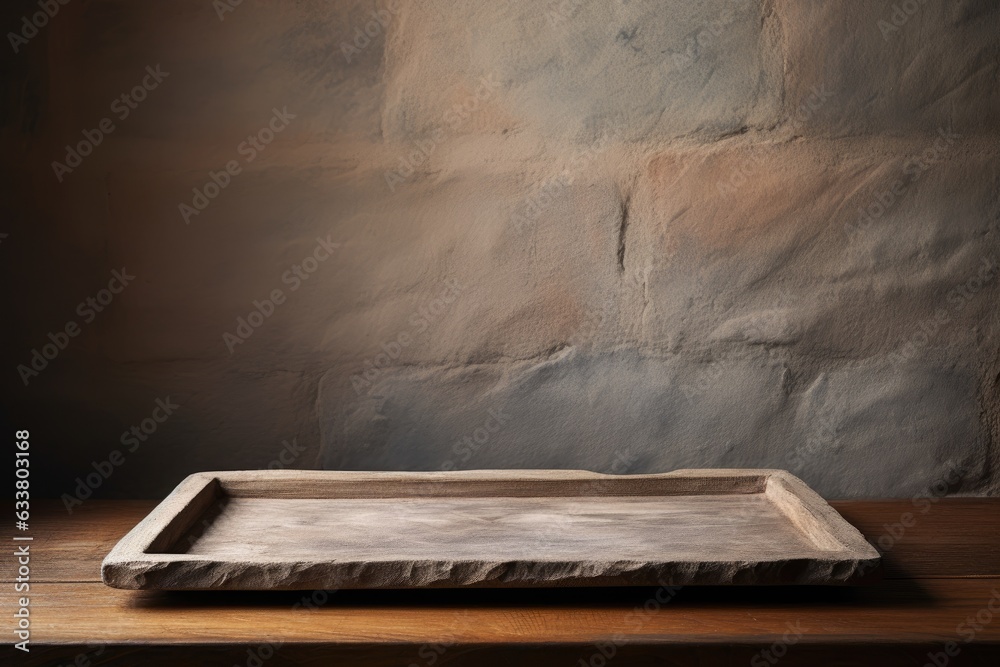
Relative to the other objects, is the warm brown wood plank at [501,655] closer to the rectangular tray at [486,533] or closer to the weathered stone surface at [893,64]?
the rectangular tray at [486,533]

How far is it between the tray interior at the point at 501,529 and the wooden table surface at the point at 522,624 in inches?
1.9

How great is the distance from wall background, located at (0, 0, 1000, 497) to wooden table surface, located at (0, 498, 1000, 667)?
404mm

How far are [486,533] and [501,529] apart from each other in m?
0.02

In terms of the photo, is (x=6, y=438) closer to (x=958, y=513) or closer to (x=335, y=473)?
(x=335, y=473)

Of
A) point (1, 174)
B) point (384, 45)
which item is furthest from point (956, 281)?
point (1, 174)

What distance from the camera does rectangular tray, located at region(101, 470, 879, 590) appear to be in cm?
94

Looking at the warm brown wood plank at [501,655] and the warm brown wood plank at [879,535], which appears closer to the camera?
the warm brown wood plank at [501,655]

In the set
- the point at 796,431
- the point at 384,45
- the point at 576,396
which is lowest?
the point at 796,431

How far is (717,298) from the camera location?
1.44m

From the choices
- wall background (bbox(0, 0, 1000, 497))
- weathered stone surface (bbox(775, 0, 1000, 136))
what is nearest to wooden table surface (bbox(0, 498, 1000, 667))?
wall background (bbox(0, 0, 1000, 497))

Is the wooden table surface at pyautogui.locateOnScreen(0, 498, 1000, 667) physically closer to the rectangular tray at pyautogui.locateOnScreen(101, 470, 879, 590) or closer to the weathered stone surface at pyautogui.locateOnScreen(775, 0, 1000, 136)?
the rectangular tray at pyautogui.locateOnScreen(101, 470, 879, 590)

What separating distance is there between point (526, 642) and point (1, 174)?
1.11m

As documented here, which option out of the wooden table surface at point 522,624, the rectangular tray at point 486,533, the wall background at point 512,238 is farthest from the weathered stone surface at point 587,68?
the wooden table surface at point 522,624

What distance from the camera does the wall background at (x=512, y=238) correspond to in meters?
1.41
